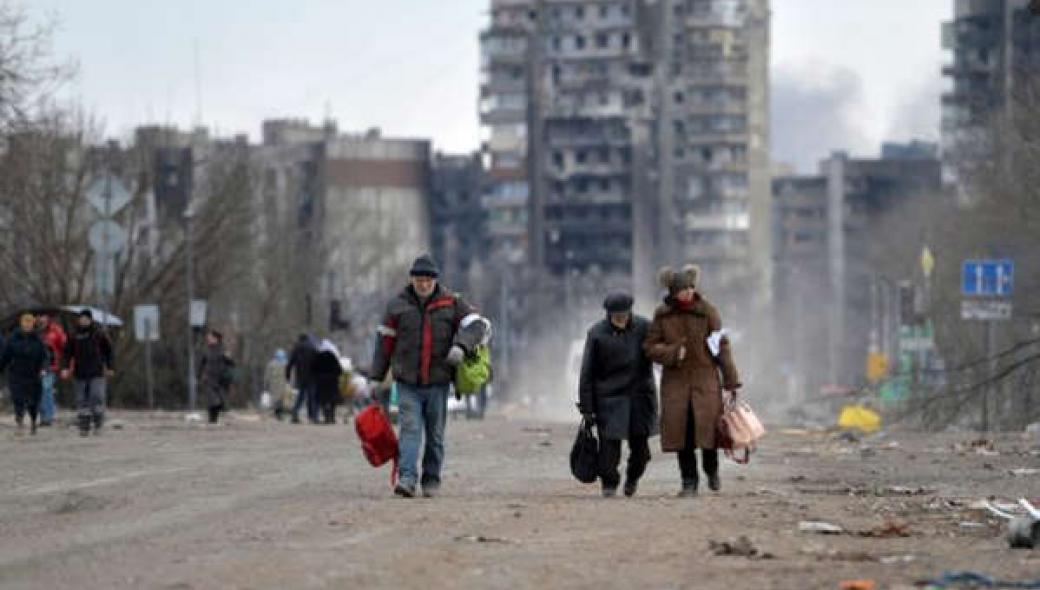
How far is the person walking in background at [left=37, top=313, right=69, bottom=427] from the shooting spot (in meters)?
52.3

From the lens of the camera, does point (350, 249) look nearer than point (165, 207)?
No

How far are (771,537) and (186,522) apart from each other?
13.1 feet

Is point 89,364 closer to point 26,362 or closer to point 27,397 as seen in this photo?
point 26,362

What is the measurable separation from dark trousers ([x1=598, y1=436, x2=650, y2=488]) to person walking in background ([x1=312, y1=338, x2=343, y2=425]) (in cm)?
3425

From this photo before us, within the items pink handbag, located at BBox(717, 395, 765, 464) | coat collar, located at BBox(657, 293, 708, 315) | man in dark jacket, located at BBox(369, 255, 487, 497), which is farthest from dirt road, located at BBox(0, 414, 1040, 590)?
coat collar, located at BBox(657, 293, 708, 315)

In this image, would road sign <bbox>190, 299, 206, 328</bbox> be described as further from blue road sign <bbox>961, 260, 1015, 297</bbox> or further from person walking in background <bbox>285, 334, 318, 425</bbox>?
blue road sign <bbox>961, 260, 1015, 297</bbox>

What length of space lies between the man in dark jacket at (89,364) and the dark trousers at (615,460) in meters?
20.3

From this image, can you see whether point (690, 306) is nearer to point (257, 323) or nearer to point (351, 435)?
point (351, 435)

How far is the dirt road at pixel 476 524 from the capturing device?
18.4 m

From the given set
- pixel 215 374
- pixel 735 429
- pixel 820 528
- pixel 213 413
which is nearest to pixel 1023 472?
pixel 735 429

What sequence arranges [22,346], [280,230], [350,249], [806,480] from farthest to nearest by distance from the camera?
1. [350,249]
2. [280,230]
3. [22,346]
4. [806,480]

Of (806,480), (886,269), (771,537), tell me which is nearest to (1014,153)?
(806,480)

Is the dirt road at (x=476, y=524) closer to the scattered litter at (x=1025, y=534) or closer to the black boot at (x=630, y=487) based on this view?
the scattered litter at (x=1025, y=534)

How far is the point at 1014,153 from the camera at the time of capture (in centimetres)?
8600
